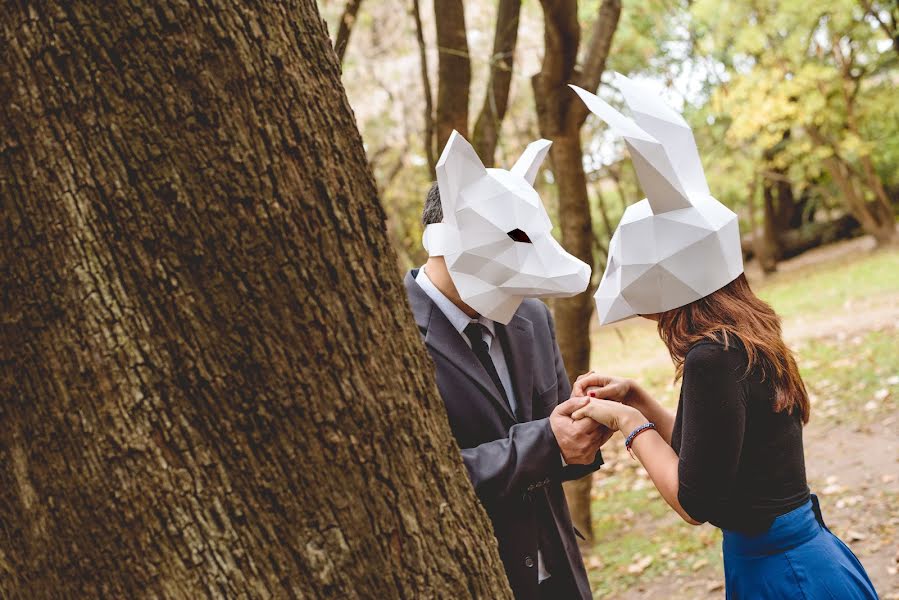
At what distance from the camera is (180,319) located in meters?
1.45

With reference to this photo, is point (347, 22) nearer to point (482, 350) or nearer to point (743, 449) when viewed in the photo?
point (482, 350)

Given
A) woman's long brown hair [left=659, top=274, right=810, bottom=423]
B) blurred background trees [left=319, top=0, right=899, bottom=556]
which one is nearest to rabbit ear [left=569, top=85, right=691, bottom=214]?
woman's long brown hair [left=659, top=274, right=810, bottom=423]

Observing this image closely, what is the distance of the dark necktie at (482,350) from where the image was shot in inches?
108

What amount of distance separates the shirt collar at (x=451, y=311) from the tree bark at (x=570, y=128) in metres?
2.93

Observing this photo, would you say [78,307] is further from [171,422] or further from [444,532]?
[444,532]

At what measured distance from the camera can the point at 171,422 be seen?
4.77 feet

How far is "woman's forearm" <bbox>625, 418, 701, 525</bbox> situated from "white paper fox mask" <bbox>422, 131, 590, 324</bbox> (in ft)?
1.74

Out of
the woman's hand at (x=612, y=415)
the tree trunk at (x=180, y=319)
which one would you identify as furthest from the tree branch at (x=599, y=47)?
the tree trunk at (x=180, y=319)

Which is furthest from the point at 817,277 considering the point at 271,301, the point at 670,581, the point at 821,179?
the point at 271,301

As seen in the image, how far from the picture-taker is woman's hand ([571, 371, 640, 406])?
8.91 ft

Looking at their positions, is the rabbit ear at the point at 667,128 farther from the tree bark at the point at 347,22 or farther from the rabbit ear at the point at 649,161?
the tree bark at the point at 347,22

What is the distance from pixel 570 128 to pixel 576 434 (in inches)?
139

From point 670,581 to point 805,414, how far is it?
371 cm

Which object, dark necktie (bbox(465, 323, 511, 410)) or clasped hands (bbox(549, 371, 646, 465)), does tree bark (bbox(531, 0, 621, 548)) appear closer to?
dark necktie (bbox(465, 323, 511, 410))
